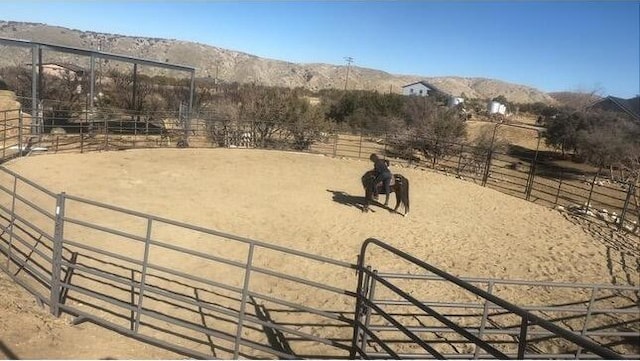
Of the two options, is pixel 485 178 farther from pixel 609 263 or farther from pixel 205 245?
pixel 205 245

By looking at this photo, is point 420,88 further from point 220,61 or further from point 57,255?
point 57,255

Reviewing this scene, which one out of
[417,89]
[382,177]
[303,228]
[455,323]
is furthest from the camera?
[417,89]

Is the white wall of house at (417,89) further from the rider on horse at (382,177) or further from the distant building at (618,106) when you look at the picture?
the rider on horse at (382,177)

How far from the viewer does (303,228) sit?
9.29m

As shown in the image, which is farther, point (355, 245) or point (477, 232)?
point (477, 232)

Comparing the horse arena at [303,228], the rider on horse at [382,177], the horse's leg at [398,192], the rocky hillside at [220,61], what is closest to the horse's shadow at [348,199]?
the horse arena at [303,228]

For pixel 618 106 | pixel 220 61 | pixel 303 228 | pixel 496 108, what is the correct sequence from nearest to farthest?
pixel 303 228 < pixel 618 106 < pixel 496 108 < pixel 220 61

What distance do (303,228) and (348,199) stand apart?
2910 mm

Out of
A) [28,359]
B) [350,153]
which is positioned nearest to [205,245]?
[28,359]

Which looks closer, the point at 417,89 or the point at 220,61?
the point at 417,89

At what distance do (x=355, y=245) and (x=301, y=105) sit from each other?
55.0 ft

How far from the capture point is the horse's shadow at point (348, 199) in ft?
37.6

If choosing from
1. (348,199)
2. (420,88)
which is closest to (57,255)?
(348,199)

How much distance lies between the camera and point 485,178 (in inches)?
624
